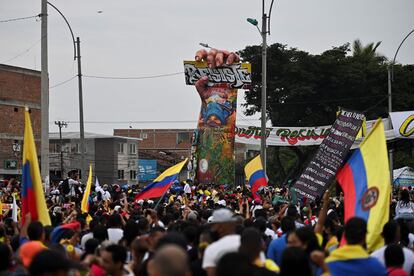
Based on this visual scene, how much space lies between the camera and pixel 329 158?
1734 centimetres

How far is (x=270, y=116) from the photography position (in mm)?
56812

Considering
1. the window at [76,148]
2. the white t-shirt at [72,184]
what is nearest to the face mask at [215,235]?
the white t-shirt at [72,184]

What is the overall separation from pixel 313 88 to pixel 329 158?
39.7 metres

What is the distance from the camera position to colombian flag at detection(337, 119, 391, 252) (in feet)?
28.7

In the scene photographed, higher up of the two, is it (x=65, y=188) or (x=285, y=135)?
(x=285, y=135)

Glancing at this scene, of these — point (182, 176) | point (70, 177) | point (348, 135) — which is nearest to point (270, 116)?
point (182, 176)

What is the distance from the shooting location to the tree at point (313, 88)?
5641cm

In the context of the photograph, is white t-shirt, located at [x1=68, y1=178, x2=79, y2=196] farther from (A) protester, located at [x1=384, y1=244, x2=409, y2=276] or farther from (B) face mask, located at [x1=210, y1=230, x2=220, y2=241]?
(A) protester, located at [x1=384, y1=244, x2=409, y2=276]

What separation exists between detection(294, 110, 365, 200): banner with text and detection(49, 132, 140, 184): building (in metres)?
58.8

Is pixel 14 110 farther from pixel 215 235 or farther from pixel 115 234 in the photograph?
pixel 215 235

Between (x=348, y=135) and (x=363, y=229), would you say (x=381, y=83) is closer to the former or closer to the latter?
(x=348, y=135)

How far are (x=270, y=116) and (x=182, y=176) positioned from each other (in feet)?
74.5

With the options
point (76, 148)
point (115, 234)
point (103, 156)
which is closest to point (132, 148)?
point (103, 156)

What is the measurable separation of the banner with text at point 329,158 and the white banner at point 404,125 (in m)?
16.4
